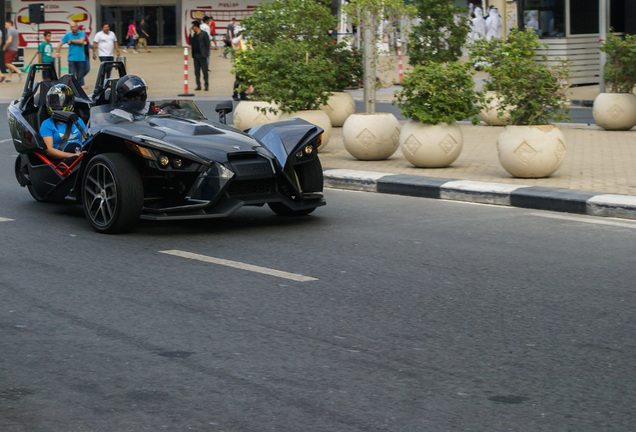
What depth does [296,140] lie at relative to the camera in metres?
8.74

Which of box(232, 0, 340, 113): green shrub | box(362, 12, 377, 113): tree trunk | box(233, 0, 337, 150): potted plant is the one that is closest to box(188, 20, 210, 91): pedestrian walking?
box(232, 0, 340, 113): green shrub

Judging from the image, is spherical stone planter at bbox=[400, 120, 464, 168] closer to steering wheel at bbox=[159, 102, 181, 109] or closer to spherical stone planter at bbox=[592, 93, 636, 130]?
steering wheel at bbox=[159, 102, 181, 109]

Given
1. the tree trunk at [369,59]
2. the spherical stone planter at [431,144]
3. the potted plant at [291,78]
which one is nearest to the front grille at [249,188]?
the spherical stone planter at [431,144]

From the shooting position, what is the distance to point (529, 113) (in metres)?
11.3

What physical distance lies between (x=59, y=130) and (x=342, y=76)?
8.92m

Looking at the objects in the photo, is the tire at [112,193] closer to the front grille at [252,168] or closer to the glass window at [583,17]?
the front grille at [252,168]

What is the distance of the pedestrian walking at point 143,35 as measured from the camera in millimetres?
52812

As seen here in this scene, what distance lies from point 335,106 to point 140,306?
12630 millimetres

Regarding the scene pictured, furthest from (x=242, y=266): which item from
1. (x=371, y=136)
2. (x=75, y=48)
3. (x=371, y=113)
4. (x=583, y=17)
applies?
(x=75, y=48)

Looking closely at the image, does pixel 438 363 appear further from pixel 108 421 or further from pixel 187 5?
pixel 187 5

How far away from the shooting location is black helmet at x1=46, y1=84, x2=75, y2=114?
10.1 m

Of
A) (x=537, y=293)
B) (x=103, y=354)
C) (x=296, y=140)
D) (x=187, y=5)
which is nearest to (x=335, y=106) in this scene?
(x=296, y=140)

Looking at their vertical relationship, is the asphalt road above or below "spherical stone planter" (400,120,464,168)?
below

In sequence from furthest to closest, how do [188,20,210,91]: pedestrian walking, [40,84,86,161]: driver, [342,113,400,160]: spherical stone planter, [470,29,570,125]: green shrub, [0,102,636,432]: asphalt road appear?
[188,20,210,91]: pedestrian walking
[342,113,400,160]: spherical stone planter
[470,29,570,125]: green shrub
[40,84,86,161]: driver
[0,102,636,432]: asphalt road
